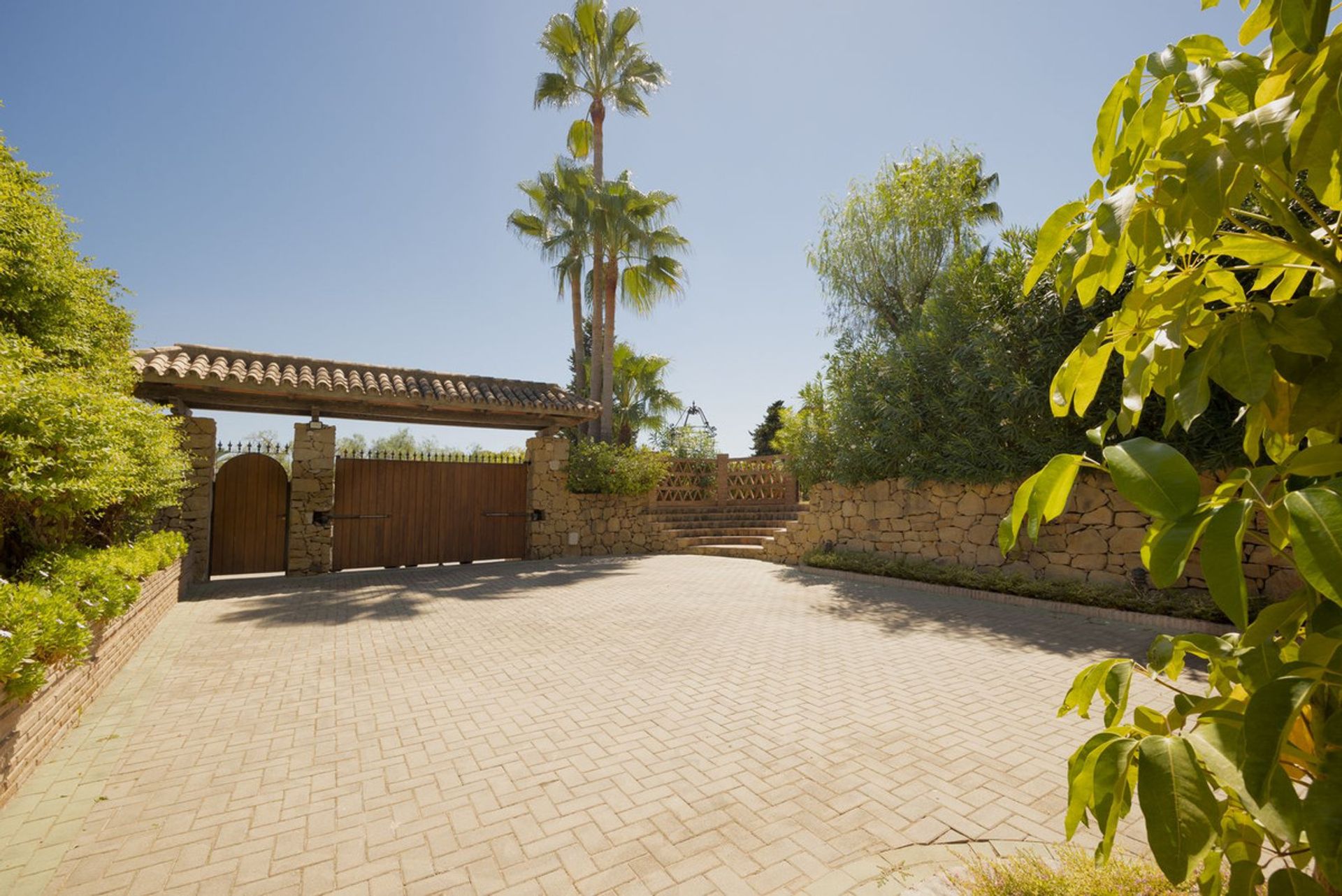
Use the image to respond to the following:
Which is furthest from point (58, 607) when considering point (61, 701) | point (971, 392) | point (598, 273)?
point (598, 273)

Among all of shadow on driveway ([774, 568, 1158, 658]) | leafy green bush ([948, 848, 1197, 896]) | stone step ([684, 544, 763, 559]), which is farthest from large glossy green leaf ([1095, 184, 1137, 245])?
stone step ([684, 544, 763, 559])

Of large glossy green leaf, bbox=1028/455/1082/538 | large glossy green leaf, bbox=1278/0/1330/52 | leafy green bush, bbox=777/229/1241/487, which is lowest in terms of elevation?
large glossy green leaf, bbox=1028/455/1082/538

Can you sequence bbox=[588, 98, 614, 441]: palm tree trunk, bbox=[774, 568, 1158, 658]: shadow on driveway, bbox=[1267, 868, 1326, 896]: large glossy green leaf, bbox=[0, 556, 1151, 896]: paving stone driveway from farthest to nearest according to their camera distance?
bbox=[588, 98, 614, 441]: palm tree trunk
bbox=[774, 568, 1158, 658]: shadow on driveway
bbox=[0, 556, 1151, 896]: paving stone driveway
bbox=[1267, 868, 1326, 896]: large glossy green leaf

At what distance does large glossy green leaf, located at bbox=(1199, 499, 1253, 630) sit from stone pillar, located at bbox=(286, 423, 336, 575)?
11183 millimetres

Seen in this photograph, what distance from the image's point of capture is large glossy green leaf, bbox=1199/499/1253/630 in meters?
0.59

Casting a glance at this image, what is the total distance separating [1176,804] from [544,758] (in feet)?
10.5

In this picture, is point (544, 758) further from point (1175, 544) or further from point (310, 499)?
point (310, 499)

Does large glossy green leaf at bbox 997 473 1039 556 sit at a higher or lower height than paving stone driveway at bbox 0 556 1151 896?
higher

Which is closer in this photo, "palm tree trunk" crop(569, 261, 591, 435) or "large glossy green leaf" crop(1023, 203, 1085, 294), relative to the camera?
"large glossy green leaf" crop(1023, 203, 1085, 294)

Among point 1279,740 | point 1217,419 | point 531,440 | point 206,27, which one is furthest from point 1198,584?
point 206,27

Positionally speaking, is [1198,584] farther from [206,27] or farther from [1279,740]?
[206,27]

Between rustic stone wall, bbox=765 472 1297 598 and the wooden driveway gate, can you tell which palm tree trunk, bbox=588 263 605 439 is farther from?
rustic stone wall, bbox=765 472 1297 598

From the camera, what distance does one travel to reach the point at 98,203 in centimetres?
693

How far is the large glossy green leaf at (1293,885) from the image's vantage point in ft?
2.46
